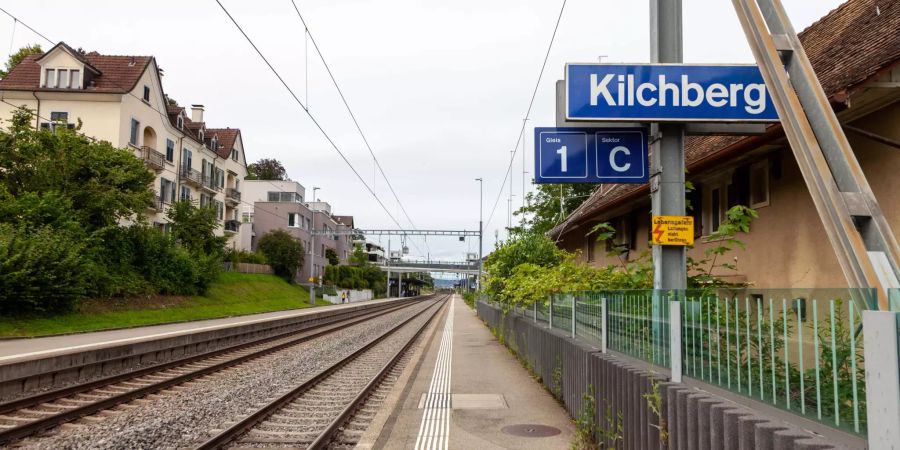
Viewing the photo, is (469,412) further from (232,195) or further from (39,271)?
(232,195)

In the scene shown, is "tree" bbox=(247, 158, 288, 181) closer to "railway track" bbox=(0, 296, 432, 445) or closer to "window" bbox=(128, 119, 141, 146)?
"window" bbox=(128, 119, 141, 146)

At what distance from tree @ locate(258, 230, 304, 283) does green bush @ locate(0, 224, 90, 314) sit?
37626mm

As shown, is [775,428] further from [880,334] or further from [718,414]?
[880,334]

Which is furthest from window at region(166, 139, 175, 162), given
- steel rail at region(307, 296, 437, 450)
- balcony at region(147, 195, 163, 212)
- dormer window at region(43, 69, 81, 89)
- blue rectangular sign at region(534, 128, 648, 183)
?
blue rectangular sign at region(534, 128, 648, 183)

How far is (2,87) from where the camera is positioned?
3819 centimetres

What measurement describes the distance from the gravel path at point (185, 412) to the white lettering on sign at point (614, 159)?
667 cm

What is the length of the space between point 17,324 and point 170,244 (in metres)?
16.6

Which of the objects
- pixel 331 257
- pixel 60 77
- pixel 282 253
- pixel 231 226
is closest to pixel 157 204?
pixel 60 77

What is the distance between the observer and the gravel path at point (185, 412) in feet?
25.5

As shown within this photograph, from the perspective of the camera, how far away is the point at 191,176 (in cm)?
5016

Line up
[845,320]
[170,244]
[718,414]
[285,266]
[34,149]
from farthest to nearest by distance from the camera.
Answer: [285,266]
[170,244]
[34,149]
[718,414]
[845,320]

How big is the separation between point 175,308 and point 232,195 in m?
30.1

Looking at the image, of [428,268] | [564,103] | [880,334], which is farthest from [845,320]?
[428,268]

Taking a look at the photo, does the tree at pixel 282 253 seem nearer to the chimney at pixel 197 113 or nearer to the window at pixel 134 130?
the chimney at pixel 197 113
